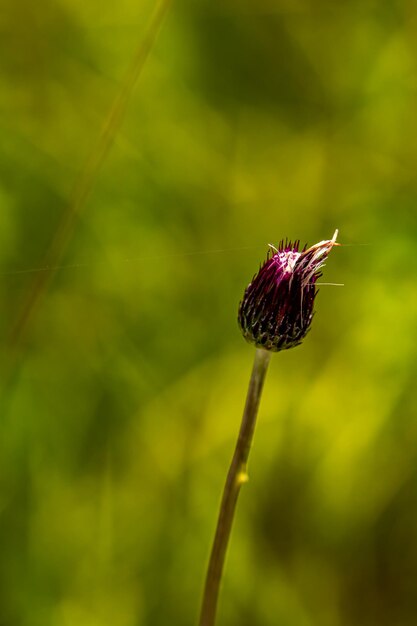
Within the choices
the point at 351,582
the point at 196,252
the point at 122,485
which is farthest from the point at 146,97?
the point at 351,582

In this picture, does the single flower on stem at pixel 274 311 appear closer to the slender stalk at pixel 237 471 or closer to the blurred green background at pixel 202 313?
the slender stalk at pixel 237 471

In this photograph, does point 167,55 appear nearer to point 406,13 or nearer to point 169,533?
point 406,13

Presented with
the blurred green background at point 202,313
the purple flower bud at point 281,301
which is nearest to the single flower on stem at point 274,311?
the purple flower bud at point 281,301

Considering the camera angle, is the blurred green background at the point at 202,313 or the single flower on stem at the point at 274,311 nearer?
the single flower on stem at the point at 274,311

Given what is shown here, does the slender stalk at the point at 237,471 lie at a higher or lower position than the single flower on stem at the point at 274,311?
lower

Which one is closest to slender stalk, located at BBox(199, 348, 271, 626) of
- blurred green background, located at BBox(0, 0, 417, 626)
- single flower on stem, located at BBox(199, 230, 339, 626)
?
single flower on stem, located at BBox(199, 230, 339, 626)

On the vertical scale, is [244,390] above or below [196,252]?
below

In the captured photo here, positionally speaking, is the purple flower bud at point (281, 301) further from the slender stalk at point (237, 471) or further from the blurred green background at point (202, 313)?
the blurred green background at point (202, 313)
